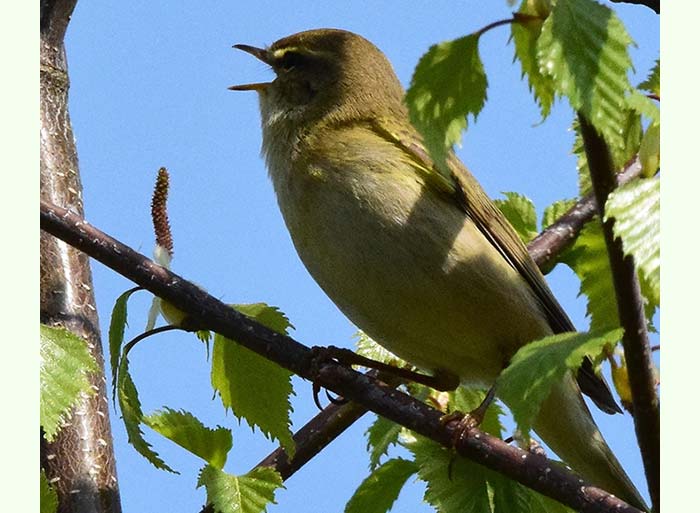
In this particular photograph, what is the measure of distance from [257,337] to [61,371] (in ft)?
1.62

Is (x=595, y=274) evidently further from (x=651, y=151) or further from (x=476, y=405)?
(x=476, y=405)

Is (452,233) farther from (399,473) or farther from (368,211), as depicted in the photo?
(399,473)

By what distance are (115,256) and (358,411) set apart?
3.82 ft

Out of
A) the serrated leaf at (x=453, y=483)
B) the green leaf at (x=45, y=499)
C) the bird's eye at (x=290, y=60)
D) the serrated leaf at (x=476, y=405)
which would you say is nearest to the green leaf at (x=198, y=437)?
the green leaf at (x=45, y=499)

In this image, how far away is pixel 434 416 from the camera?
2779 mm

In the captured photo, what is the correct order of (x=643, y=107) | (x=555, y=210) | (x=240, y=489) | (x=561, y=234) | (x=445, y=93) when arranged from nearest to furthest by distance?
(x=643, y=107) → (x=445, y=93) → (x=240, y=489) → (x=561, y=234) → (x=555, y=210)

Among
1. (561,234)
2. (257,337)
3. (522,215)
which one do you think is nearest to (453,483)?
(257,337)

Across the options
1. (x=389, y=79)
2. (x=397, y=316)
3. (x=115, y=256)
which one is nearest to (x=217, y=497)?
(x=115, y=256)

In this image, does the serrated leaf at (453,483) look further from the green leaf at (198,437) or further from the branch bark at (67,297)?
the branch bark at (67,297)

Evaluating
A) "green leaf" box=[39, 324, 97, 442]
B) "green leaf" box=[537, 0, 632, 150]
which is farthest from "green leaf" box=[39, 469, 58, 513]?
"green leaf" box=[537, 0, 632, 150]

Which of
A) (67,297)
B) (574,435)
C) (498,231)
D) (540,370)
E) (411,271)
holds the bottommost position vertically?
(540,370)

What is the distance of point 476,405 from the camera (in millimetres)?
3793

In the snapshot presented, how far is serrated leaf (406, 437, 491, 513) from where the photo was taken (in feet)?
9.66

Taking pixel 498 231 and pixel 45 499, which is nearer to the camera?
pixel 45 499
